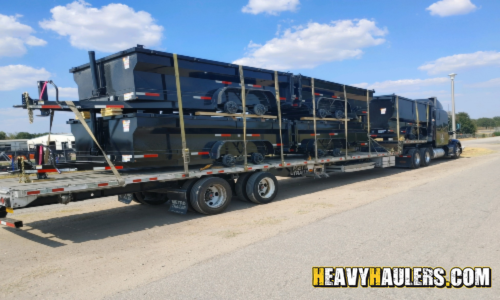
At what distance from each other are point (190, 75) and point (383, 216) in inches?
197

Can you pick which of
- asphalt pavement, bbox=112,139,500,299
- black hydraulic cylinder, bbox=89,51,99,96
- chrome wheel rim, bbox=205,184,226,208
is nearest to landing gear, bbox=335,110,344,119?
asphalt pavement, bbox=112,139,500,299

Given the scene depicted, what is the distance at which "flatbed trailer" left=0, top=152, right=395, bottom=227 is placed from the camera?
5.47 metres

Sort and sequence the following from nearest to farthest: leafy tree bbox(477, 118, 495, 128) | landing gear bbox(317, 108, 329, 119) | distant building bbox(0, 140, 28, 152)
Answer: landing gear bbox(317, 108, 329, 119), distant building bbox(0, 140, 28, 152), leafy tree bbox(477, 118, 495, 128)

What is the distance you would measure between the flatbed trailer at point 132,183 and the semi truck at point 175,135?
0.02 m

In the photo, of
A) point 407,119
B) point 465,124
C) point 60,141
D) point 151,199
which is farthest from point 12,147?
point 465,124

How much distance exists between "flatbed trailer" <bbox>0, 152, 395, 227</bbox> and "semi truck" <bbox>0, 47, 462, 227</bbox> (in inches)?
0.8

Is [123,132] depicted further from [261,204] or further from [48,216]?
[261,204]

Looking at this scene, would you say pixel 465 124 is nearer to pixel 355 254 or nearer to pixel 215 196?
pixel 215 196

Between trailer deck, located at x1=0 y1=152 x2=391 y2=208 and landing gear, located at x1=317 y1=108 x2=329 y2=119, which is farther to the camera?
landing gear, located at x1=317 y1=108 x2=329 y2=119

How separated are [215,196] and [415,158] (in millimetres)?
12108

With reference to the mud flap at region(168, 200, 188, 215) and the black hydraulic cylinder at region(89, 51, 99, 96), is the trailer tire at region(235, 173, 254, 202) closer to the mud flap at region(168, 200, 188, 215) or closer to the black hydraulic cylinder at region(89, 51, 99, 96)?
the mud flap at region(168, 200, 188, 215)

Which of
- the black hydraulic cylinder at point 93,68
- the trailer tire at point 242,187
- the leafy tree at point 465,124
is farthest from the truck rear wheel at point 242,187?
the leafy tree at point 465,124

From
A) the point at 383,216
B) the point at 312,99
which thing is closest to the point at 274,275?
the point at 383,216

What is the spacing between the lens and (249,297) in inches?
142
